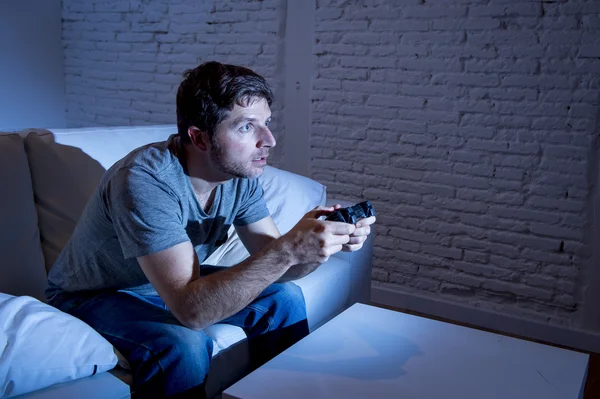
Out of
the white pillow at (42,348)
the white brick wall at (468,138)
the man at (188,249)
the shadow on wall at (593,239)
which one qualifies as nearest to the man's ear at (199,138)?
the man at (188,249)

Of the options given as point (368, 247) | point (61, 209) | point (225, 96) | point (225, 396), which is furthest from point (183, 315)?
point (368, 247)

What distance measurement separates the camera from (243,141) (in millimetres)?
1529

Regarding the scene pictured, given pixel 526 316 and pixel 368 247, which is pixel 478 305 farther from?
pixel 368 247

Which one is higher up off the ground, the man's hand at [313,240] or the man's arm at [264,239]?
the man's hand at [313,240]

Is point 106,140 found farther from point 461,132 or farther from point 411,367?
point 461,132

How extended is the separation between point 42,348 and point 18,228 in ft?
1.87

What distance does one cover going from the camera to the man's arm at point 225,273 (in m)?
1.35

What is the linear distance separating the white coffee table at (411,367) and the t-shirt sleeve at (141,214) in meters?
0.35

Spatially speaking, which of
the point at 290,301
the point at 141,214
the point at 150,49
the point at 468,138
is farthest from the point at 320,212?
the point at 150,49

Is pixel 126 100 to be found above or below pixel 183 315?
above

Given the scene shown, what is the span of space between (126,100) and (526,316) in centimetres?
266

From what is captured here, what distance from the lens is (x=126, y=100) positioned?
153 inches

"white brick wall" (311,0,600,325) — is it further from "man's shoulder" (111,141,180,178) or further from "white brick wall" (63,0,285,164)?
"man's shoulder" (111,141,180,178)

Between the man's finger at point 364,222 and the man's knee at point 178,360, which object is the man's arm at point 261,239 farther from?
the man's knee at point 178,360
